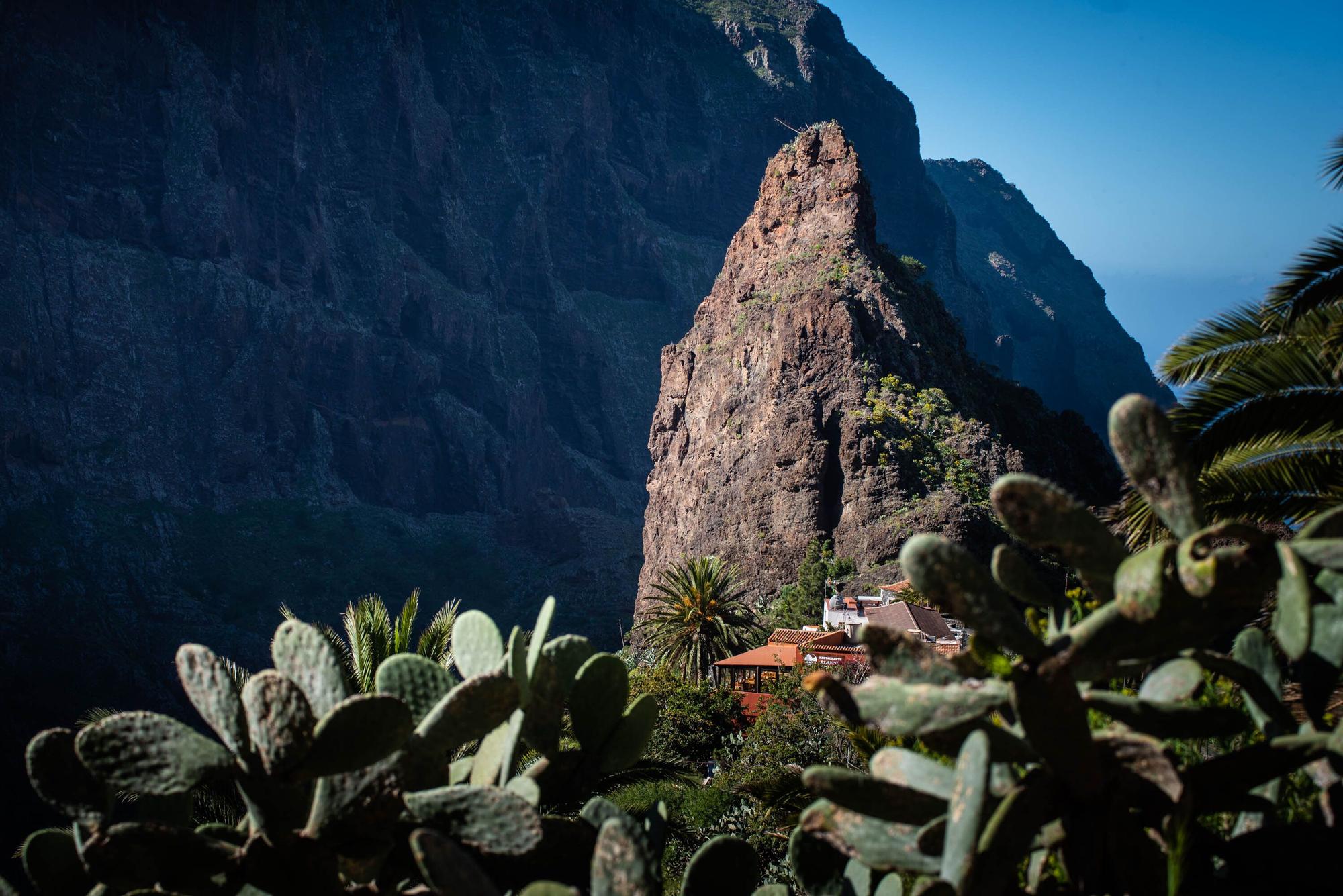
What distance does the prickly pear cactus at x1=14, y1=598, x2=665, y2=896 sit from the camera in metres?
3.61

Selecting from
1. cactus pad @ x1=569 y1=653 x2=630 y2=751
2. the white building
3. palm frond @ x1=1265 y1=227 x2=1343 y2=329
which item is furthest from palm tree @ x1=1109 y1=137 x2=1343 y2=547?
the white building

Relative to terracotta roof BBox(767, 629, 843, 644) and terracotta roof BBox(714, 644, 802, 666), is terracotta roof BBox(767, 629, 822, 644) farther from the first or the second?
terracotta roof BBox(714, 644, 802, 666)

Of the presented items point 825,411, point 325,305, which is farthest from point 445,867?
point 325,305

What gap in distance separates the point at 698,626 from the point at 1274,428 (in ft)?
83.1

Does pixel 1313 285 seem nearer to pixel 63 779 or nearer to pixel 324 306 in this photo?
pixel 63 779

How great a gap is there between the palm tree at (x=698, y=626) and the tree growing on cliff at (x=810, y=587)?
301 inches

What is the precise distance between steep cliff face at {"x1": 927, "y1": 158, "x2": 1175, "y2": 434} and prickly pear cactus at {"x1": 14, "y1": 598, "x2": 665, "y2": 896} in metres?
134

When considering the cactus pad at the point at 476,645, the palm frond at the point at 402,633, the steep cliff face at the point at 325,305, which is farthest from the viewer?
the steep cliff face at the point at 325,305

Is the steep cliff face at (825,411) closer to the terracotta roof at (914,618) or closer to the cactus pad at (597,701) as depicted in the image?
the terracotta roof at (914,618)

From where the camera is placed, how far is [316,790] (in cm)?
384

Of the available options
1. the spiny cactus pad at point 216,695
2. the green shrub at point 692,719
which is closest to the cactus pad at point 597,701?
the spiny cactus pad at point 216,695

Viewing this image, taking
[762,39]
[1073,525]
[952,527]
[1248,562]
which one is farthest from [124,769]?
[762,39]

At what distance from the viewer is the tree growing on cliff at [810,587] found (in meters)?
42.2

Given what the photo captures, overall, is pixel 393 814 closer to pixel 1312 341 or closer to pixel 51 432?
pixel 1312 341
